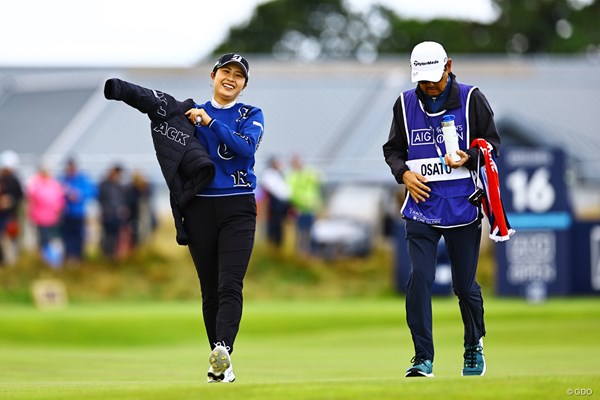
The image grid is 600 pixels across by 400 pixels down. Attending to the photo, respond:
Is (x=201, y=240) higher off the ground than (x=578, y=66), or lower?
lower

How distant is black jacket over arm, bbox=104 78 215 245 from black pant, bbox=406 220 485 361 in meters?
1.55

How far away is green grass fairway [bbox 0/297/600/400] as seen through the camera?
8.44m

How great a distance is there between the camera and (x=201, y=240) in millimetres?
10484

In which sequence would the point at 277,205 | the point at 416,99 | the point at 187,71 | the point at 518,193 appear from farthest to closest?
the point at 187,71 → the point at 277,205 → the point at 518,193 → the point at 416,99

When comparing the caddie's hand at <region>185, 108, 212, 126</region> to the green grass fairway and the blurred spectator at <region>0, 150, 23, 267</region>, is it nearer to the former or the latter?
the green grass fairway

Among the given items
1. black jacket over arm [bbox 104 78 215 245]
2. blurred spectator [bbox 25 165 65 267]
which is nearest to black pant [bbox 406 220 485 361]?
black jacket over arm [bbox 104 78 215 245]

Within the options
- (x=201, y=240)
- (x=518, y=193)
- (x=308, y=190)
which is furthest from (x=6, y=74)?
(x=201, y=240)

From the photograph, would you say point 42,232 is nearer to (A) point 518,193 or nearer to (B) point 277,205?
(B) point 277,205

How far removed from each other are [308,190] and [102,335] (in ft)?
27.9

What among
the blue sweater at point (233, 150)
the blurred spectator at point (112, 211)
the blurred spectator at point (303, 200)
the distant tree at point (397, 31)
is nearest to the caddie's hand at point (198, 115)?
the blue sweater at point (233, 150)

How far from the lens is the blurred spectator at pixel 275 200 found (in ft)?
88.4

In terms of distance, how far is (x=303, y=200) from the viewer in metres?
27.4

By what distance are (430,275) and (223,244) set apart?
4.88 ft

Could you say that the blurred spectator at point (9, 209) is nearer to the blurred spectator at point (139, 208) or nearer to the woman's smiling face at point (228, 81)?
the blurred spectator at point (139, 208)
